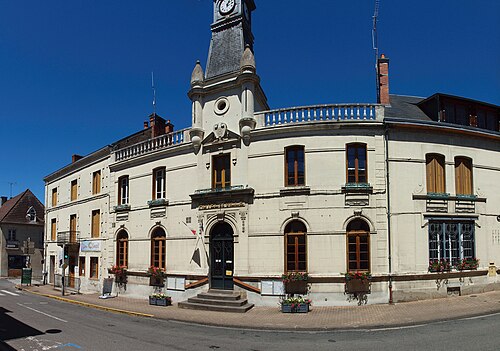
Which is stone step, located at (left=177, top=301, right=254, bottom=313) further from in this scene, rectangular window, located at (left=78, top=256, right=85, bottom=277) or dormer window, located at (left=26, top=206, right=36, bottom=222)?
dormer window, located at (left=26, top=206, right=36, bottom=222)

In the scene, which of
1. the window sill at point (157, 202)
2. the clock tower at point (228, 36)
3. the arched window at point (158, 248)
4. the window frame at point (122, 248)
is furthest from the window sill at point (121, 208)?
the clock tower at point (228, 36)

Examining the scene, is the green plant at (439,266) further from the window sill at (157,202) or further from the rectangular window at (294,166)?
the window sill at (157,202)

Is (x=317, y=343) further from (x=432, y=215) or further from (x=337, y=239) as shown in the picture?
(x=432, y=215)

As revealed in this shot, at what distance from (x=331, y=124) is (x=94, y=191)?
16.5 m

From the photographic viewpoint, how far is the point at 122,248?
21.6m

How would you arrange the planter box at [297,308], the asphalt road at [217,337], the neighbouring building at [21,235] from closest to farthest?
1. the asphalt road at [217,337]
2. the planter box at [297,308]
3. the neighbouring building at [21,235]

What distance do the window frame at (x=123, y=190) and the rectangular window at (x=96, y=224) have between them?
261 centimetres

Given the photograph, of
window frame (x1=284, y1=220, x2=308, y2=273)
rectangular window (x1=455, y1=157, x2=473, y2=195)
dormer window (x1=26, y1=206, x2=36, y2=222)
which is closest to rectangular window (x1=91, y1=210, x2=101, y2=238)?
window frame (x1=284, y1=220, x2=308, y2=273)

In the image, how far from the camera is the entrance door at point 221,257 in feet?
56.0

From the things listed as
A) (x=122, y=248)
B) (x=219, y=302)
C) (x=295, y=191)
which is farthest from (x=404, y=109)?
(x=122, y=248)

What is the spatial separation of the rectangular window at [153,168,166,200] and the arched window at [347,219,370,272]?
971 centimetres

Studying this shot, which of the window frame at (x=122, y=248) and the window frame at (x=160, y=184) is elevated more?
the window frame at (x=160, y=184)

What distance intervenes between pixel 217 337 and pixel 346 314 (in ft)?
16.3

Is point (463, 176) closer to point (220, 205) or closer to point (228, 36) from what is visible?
point (220, 205)
